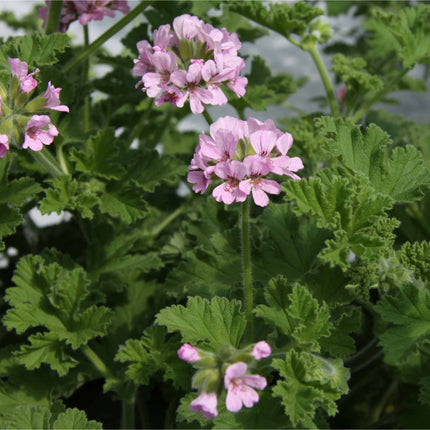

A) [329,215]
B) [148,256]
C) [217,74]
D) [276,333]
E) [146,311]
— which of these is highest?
[217,74]

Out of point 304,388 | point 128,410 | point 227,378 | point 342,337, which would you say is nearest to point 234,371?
point 227,378

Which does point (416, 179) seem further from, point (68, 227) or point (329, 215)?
point (68, 227)

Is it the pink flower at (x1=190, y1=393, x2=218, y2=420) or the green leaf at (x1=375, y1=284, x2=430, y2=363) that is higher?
the pink flower at (x1=190, y1=393, x2=218, y2=420)

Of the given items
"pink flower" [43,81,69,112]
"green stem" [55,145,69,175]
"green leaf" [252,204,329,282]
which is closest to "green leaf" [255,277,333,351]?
"green leaf" [252,204,329,282]

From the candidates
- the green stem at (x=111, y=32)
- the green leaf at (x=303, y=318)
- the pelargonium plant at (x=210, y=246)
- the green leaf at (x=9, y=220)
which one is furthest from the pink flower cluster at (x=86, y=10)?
the green leaf at (x=303, y=318)

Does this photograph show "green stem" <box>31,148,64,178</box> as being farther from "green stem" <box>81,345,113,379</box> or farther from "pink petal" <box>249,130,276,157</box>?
"pink petal" <box>249,130,276,157</box>

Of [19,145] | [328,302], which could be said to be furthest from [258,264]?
[19,145]

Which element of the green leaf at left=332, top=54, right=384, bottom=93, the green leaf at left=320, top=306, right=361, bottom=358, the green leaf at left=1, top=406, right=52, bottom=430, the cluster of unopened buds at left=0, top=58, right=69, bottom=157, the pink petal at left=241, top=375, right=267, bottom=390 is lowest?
the green leaf at left=1, top=406, right=52, bottom=430

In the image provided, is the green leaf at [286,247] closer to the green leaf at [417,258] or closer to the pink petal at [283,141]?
the green leaf at [417,258]
